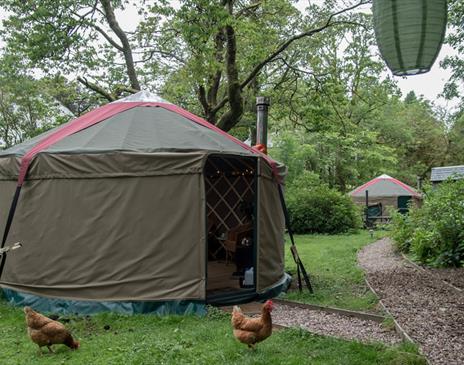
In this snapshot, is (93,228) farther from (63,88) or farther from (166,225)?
(63,88)

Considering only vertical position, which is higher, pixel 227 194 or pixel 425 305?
pixel 227 194

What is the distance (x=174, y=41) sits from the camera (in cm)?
1030

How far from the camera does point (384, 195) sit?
15.0m

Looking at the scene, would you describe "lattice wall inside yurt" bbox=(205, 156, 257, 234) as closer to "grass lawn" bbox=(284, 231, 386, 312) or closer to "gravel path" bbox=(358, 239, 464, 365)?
"grass lawn" bbox=(284, 231, 386, 312)

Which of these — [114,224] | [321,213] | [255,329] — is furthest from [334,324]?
[321,213]

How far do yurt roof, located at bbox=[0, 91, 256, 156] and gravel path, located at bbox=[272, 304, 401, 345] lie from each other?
62.0 inches

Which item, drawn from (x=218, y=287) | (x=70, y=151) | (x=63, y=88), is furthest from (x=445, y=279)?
(x=63, y=88)

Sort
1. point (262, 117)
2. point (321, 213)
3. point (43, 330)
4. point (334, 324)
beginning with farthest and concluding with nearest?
1. point (321, 213)
2. point (262, 117)
3. point (334, 324)
4. point (43, 330)

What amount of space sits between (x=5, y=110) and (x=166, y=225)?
11.6 meters

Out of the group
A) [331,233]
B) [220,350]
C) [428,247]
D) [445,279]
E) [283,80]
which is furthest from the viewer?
[331,233]

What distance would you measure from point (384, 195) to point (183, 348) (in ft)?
41.8

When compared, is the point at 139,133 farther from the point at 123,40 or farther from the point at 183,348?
the point at 123,40

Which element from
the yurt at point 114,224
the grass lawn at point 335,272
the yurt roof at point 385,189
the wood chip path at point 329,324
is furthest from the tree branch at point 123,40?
the yurt roof at point 385,189

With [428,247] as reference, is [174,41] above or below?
Result: above
